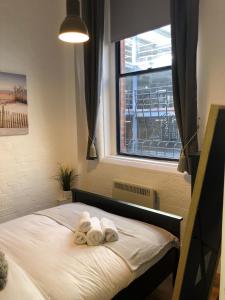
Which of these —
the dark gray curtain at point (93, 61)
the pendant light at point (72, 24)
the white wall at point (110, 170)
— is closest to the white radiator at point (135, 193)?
the white wall at point (110, 170)

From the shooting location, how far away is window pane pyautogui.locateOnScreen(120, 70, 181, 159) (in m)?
2.67

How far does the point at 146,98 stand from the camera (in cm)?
286

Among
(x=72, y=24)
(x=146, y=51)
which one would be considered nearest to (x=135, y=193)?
(x=146, y=51)

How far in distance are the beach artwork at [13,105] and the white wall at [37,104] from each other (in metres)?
0.07

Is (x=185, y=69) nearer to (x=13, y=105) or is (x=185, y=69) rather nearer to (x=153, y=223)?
(x=153, y=223)

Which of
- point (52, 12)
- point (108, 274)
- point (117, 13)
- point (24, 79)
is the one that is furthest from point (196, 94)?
point (52, 12)

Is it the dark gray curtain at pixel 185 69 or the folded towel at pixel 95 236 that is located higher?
the dark gray curtain at pixel 185 69

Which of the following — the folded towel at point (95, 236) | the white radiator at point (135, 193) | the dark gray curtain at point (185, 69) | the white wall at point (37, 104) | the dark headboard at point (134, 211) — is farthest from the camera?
the white wall at point (37, 104)

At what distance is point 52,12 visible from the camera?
3078 mm

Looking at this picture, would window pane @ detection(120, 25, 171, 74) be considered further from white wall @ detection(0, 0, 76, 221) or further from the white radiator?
the white radiator

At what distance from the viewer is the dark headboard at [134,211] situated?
198cm

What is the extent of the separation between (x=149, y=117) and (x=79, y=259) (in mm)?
1759

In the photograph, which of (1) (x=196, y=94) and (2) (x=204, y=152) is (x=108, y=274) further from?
(1) (x=196, y=94)

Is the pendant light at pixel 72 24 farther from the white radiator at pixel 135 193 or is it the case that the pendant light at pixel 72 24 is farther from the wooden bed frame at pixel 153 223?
the white radiator at pixel 135 193
